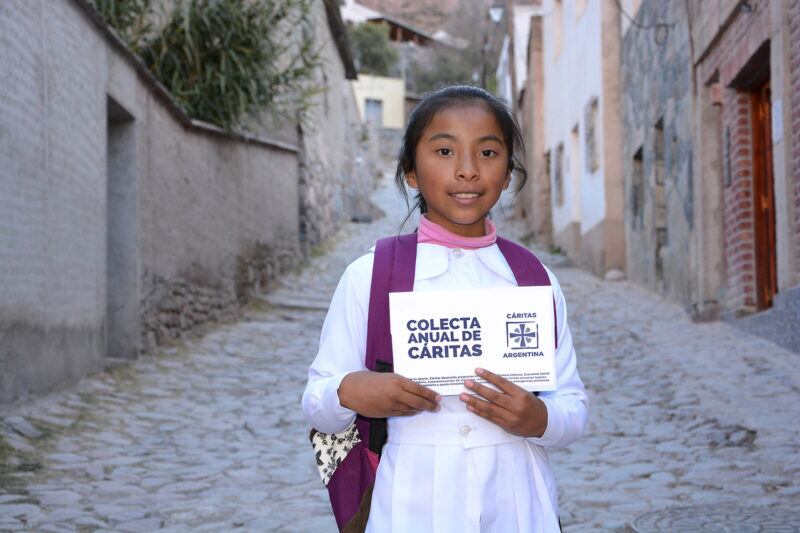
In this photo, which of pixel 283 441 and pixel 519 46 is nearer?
pixel 283 441

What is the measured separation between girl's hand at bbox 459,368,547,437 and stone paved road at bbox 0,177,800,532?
8.00ft

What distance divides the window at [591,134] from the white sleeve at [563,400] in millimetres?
12659

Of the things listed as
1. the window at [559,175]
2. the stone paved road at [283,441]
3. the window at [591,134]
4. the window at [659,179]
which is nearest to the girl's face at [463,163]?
the stone paved road at [283,441]

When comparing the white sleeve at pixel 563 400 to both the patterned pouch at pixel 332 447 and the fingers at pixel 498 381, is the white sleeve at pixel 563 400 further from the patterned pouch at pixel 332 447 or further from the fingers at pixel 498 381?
the patterned pouch at pixel 332 447

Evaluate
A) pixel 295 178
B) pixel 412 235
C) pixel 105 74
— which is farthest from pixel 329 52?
pixel 412 235

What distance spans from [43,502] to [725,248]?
6.71m

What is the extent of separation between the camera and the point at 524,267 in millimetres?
2100

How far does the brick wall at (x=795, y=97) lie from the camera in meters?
6.62

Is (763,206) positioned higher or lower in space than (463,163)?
higher

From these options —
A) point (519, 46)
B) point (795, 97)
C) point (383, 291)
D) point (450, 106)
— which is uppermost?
point (519, 46)

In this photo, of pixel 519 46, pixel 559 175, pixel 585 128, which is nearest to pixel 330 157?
pixel 559 175

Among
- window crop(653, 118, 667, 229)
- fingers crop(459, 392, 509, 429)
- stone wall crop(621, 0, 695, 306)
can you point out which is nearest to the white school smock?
fingers crop(459, 392, 509, 429)

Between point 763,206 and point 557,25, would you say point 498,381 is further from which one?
point 557,25

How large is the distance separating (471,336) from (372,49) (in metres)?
41.4
